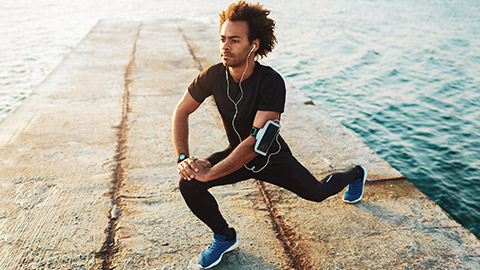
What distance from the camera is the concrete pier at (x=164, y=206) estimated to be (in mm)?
2480

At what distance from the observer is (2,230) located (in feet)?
8.84

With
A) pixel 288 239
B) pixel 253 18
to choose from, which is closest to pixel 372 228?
pixel 288 239

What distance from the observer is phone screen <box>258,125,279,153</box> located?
85.0 inches

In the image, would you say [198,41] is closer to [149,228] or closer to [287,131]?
[287,131]

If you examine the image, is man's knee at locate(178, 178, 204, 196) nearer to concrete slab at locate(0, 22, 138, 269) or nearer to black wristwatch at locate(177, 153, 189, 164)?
black wristwatch at locate(177, 153, 189, 164)

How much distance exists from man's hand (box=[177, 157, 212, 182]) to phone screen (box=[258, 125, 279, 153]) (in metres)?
0.37

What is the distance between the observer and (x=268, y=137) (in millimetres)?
2164

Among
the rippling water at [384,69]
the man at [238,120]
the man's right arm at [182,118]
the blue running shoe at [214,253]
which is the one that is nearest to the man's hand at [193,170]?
the man at [238,120]

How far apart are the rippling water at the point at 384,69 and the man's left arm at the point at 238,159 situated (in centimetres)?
337

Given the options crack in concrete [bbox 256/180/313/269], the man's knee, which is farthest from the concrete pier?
the man's knee

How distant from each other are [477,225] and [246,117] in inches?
138

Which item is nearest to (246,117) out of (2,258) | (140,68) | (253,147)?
(253,147)

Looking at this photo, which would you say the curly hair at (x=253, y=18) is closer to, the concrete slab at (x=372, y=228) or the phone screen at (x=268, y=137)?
the phone screen at (x=268, y=137)

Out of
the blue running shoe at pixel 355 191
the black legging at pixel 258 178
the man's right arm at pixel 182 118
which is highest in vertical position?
the man's right arm at pixel 182 118
